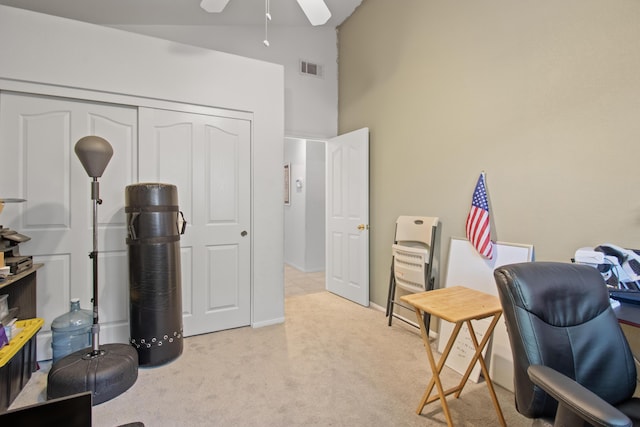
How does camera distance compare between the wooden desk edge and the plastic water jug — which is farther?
the plastic water jug

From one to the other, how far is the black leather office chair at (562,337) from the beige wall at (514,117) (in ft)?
2.36

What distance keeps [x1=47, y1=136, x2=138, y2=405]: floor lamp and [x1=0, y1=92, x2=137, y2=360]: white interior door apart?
0.50m

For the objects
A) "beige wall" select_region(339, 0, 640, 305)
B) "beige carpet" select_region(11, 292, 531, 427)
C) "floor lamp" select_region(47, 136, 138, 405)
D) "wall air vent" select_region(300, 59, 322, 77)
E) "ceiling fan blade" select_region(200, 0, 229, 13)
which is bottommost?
"beige carpet" select_region(11, 292, 531, 427)

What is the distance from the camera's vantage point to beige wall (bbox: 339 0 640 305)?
5.71 feet

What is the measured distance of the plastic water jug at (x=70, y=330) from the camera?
2.27 m

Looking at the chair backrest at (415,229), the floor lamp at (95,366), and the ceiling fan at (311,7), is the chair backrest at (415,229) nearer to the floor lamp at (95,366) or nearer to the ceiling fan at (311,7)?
the ceiling fan at (311,7)

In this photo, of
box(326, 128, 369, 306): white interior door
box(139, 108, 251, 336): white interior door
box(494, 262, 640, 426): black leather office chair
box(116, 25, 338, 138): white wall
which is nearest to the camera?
box(494, 262, 640, 426): black leather office chair

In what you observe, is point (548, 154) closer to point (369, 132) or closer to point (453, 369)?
point (453, 369)

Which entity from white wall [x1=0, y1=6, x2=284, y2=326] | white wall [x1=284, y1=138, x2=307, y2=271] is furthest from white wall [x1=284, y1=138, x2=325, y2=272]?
white wall [x1=0, y1=6, x2=284, y2=326]

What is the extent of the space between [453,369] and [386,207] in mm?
1730

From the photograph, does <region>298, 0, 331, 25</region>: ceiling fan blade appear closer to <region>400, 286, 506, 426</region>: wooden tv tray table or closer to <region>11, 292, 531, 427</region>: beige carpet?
<region>400, 286, 506, 426</region>: wooden tv tray table

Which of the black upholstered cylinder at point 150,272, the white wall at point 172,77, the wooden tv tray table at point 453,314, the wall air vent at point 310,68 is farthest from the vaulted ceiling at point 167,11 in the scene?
the wooden tv tray table at point 453,314

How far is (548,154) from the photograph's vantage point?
2.03 m

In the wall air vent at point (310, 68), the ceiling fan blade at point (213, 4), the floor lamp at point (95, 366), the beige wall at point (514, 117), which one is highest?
the wall air vent at point (310, 68)
